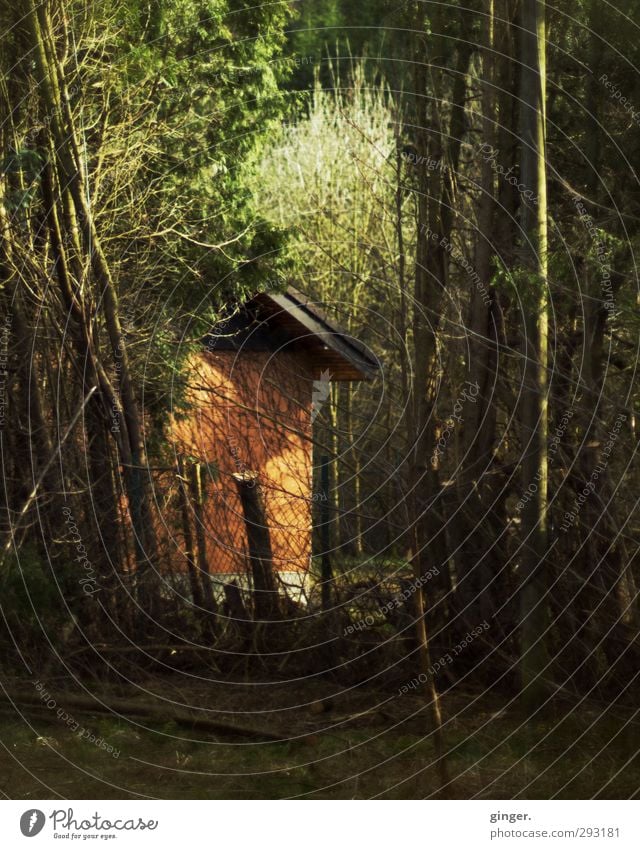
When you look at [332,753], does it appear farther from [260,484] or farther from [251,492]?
[251,492]

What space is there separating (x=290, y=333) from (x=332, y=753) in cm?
692

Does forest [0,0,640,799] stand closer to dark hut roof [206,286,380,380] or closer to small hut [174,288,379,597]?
small hut [174,288,379,597]

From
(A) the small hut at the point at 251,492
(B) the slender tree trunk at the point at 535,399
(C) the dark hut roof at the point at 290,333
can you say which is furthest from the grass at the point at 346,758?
(C) the dark hut roof at the point at 290,333

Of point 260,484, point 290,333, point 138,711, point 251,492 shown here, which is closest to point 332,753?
point 138,711

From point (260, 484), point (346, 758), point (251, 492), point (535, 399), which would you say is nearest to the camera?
point (346, 758)

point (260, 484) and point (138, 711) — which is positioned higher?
point (260, 484)

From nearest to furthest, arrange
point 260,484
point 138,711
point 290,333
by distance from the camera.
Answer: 1. point 138,711
2. point 260,484
3. point 290,333

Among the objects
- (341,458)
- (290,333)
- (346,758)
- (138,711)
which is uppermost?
(290,333)

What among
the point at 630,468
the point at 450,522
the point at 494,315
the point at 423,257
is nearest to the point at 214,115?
the point at 423,257

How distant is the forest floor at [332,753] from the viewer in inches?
261

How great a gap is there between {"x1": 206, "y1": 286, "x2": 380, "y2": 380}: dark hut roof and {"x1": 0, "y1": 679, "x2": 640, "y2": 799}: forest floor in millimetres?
4883

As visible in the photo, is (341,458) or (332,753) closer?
(332,753)

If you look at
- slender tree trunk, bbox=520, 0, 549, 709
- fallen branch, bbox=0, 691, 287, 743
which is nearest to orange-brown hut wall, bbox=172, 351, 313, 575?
fallen branch, bbox=0, 691, 287, 743

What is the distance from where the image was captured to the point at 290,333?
530 inches
